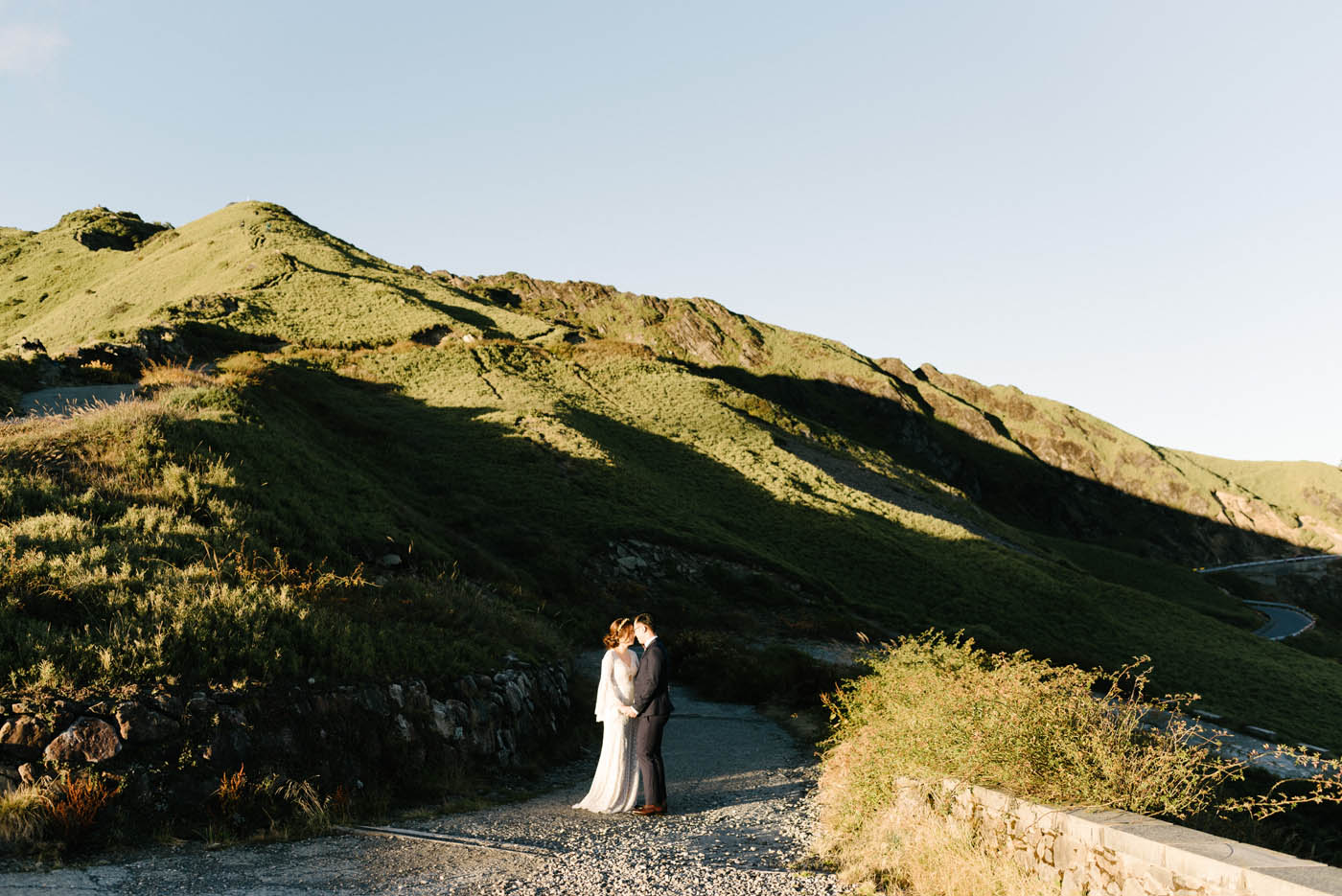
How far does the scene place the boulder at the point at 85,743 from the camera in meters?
7.97

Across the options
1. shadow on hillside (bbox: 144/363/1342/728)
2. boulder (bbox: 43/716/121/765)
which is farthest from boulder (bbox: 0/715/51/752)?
shadow on hillside (bbox: 144/363/1342/728)

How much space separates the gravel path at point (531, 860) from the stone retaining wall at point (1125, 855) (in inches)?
67.6

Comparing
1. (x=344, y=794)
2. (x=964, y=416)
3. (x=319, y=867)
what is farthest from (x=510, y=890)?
(x=964, y=416)

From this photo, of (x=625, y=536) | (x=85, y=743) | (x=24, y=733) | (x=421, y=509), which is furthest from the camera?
(x=625, y=536)

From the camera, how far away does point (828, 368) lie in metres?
148

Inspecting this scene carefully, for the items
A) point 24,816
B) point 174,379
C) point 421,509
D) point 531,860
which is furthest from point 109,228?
point 531,860

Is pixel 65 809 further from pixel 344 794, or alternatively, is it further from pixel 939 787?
pixel 939 787

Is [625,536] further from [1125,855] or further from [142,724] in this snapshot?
[1125,855]

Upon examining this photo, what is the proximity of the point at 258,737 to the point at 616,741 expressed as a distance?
427 cm

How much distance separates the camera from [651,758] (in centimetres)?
998

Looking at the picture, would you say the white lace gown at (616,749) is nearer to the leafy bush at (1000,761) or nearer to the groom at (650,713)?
the groom at (650,713)

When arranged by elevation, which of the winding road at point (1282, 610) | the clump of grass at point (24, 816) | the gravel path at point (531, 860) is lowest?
the winding road at point (1282, 610)

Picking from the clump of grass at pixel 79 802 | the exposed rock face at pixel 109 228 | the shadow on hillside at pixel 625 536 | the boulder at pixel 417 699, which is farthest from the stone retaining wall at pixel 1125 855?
the exposed rock face at pixel 109 228

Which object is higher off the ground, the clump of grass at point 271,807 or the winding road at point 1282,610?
the clump of grass at point 271,807
